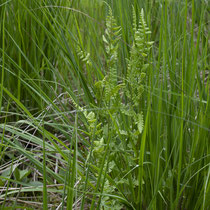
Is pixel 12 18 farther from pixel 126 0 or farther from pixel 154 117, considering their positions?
pixel 154 117

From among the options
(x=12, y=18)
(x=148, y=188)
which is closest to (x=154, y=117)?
(x=148, y=188)

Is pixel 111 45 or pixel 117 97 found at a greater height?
pixel 111 45

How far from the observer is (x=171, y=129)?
3.17ft

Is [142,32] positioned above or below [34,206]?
above

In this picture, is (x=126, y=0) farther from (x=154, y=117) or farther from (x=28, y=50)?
(x=28, y=50)

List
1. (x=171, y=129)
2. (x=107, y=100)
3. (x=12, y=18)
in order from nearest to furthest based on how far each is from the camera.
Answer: (x=107, y=100)
(x=171, y=129)
(x=12, y=18)

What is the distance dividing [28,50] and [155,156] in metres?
0.91

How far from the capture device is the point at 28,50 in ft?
5.06

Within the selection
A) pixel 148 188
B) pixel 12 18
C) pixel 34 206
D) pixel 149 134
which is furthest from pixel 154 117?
pixel 12 18

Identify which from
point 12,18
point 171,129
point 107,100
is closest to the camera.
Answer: point 107,100

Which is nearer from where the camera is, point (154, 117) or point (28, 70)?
point (154, 117)

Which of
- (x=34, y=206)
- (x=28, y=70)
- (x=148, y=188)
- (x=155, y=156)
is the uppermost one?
(x=28, y=70)

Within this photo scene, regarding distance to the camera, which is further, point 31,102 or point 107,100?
point 31,102

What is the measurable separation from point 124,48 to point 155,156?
36cm
